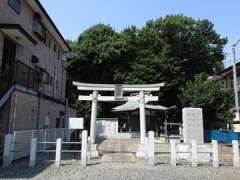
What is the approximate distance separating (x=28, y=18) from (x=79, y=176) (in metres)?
11.8

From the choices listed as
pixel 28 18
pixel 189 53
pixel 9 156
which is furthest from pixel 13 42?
pixel 189 53

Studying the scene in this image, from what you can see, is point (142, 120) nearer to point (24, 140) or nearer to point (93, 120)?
point (93, 120)

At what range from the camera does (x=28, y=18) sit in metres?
16.0

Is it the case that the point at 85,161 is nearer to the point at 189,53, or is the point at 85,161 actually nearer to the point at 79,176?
the point at 79,176

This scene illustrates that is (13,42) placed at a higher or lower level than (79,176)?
higher

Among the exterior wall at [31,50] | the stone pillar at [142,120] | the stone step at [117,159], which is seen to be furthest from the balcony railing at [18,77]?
the stone pillar at [142,120]

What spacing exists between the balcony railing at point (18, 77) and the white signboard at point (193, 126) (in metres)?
8.19

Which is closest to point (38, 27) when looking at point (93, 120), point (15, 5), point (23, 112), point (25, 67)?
point (15, 5)

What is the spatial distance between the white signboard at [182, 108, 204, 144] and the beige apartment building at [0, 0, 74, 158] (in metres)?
7.96

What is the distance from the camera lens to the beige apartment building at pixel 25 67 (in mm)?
11086

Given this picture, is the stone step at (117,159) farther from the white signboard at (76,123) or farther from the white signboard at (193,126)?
the white signboard at (193,126)

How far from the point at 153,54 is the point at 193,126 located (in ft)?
77.7

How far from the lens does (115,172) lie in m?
8.52

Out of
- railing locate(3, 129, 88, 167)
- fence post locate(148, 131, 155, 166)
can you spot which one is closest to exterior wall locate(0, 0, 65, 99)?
railing locate(3, 129, 88, 167)
